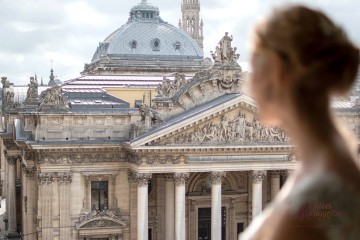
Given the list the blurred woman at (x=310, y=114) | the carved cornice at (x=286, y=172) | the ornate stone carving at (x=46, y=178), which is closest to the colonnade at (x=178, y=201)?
the carved cornice at (x=286, y=172)

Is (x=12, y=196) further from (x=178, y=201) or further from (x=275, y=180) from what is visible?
(x=275, y=180)

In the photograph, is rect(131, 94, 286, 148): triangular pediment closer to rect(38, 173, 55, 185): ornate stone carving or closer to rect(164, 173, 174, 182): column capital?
rect(164, 173, 174, 182): column capital

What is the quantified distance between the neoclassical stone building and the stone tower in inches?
3167

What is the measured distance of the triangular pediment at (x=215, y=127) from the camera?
40562mm

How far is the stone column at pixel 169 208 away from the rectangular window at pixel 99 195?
363 cm

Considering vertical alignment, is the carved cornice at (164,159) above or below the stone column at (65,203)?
above

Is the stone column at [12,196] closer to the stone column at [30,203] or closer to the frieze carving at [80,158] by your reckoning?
the stone column at [30,203]

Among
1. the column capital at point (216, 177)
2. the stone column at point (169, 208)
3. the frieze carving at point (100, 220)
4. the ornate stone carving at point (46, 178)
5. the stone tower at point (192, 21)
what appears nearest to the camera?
the ornate stone carving at point (46, 178)

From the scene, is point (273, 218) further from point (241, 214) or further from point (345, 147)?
point (241, 214)

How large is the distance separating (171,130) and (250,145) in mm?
4815

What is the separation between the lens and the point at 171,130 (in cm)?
4053

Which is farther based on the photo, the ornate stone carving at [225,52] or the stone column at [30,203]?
the stone column at [30,203]

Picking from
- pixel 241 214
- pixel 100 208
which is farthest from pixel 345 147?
pixel 241 214

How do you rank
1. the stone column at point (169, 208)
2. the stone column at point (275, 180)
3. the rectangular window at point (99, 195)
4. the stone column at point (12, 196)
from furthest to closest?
the stone column at point (12, 196) < the stone column at point (275, 180) < the stone column at point (169, 208) < the rectangular window at point (99, 195)
